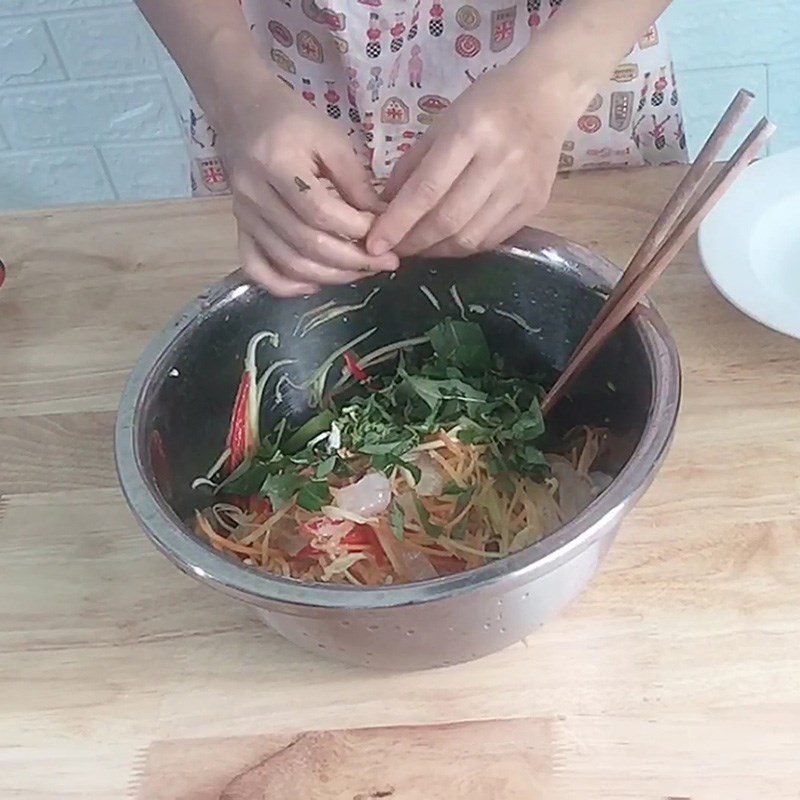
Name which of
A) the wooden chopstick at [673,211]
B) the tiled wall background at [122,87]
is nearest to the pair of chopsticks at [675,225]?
the wooden chopstick at [673,211]

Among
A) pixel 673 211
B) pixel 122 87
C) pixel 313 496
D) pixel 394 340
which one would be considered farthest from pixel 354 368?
pixel 122 87

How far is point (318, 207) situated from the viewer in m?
0.68

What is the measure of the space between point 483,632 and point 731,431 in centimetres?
24

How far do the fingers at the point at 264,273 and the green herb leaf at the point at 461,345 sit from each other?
89mm

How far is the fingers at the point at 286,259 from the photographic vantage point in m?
0.70

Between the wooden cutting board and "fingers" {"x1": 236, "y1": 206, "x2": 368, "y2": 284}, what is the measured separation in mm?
263

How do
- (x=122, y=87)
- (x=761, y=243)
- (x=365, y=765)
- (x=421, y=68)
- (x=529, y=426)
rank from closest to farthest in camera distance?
1. (x=365, y=765)
2. (x=529, y=426)
3. (x=761, y=243)
4. (x=421, y=68)
5. (x=122, y=87)

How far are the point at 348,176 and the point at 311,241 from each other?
5 cm

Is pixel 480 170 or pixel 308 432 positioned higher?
pixel 480 170

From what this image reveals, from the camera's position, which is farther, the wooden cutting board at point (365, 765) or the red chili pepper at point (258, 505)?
the red chili pepper at point (258, 505)

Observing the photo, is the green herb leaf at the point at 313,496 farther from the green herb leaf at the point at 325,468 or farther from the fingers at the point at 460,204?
the fingers at the point at 460,204

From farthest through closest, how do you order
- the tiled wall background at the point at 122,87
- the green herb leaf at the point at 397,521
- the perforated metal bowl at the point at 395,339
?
1. the tiled wall background at the point at 122,87
2. the green herb leaf at the point at 397,521
3. the perforated metal bowl at the point at 395,339

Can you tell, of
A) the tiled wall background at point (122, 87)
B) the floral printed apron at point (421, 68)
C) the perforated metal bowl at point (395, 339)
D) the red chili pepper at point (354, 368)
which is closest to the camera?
the perforated metal bowl at point (395, 339)

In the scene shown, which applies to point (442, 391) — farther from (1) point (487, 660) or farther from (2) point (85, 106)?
(2) point (85, 106)
